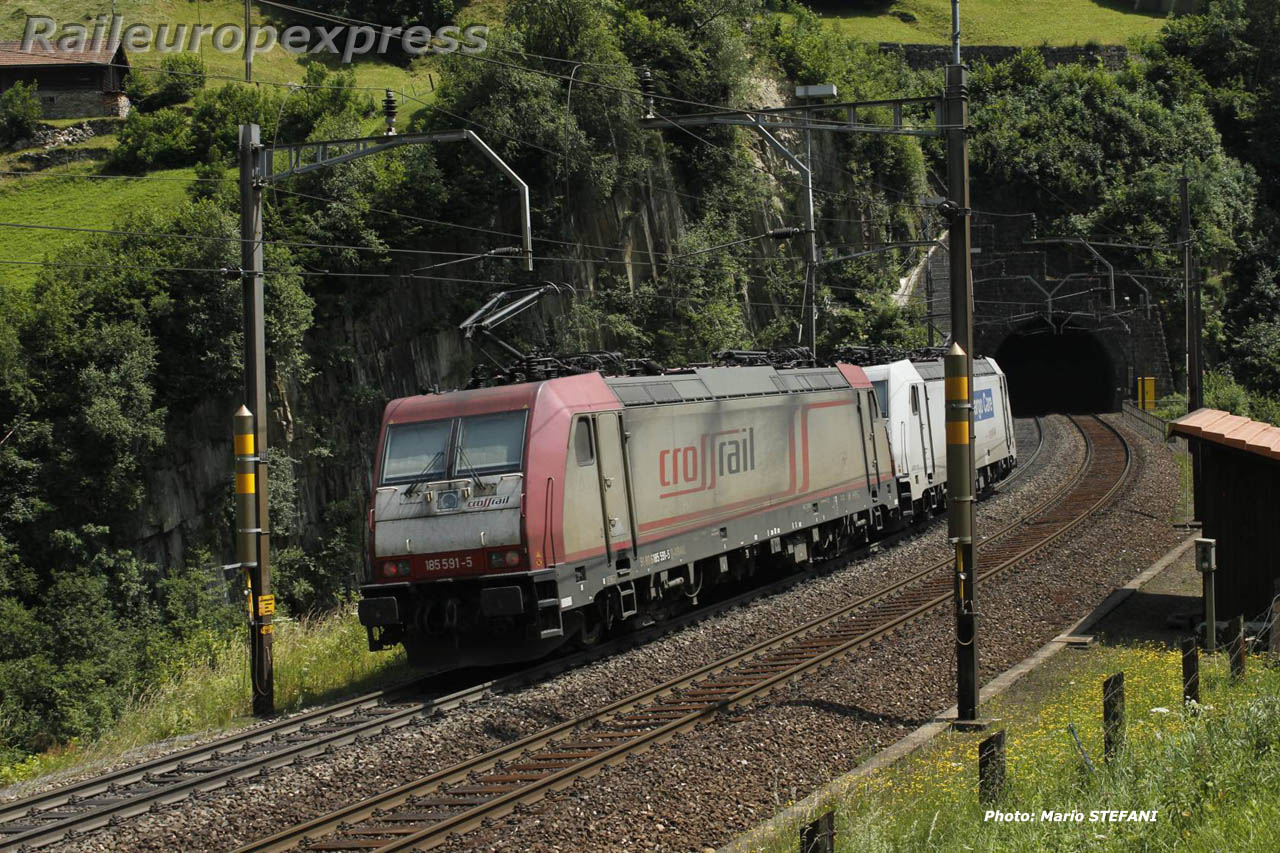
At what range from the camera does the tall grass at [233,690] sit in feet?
46.1

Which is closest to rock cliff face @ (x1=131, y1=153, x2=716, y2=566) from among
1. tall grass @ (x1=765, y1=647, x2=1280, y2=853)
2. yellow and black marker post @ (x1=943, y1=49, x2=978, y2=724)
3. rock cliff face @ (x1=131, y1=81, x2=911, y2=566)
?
rock cliff face @ (x1=131, y1=81, x2=911, y2=566)

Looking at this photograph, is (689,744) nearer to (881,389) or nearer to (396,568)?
(396,568)

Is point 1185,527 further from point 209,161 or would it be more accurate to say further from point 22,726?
point 209,161

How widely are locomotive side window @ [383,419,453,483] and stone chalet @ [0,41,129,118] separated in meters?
37.0

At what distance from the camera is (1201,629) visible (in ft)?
46.9

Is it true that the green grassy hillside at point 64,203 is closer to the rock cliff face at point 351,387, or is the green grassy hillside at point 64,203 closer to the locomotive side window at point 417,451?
the rock cliff face at point 351,387

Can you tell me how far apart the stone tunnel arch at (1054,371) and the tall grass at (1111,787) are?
6224 centimetres

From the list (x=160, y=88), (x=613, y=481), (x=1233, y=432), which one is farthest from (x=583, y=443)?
(x=160, y=88)

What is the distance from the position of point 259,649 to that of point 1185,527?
693 inches

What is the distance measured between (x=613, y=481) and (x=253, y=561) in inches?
178

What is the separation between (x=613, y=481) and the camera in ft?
51.2

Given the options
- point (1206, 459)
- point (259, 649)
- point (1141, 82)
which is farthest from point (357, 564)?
point (1141, 82)

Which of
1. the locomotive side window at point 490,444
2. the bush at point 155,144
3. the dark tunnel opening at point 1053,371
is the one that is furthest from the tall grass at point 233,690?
the dark tunnel opening at point 1053,371

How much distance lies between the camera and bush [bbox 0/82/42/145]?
43906mm
